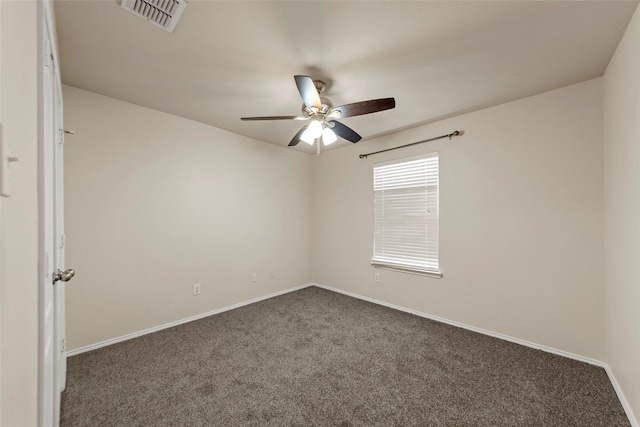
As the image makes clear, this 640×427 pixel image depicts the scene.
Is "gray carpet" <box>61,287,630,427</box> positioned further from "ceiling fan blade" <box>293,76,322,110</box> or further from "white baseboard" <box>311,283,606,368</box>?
"ceiling fan blade" <box>293,76,322,110</box>

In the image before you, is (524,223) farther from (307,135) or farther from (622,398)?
(307,135)

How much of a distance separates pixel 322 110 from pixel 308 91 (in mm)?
296

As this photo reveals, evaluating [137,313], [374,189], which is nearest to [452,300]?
[374,189]

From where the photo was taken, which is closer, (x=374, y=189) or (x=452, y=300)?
(x=452, y=300)

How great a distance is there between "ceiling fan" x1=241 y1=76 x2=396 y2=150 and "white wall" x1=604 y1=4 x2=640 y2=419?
1.44 m

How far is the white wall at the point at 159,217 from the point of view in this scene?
2393 millimetres

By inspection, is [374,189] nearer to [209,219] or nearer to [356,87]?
[356,87]

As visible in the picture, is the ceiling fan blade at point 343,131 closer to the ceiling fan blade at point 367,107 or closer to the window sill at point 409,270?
the ceiling fan blade at point 367,107

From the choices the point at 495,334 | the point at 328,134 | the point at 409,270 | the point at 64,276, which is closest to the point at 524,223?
the point at 495,334

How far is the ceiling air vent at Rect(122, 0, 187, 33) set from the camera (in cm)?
144

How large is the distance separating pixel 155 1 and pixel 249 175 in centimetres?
235

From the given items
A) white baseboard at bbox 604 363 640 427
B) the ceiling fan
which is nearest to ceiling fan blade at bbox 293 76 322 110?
the ceiling fan

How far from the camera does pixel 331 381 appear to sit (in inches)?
77.4

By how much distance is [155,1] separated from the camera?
56.5 inches
